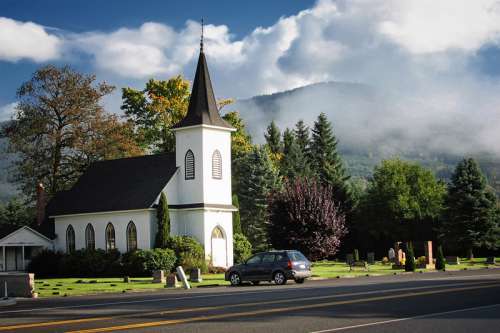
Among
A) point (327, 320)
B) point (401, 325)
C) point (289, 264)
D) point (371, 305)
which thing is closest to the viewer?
point (401, 325)

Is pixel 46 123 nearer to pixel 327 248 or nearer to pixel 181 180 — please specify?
pixel 181 180

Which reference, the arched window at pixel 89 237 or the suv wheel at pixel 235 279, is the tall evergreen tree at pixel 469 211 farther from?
the suv wheel at pixel 235 279

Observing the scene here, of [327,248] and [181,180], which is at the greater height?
[181,180]

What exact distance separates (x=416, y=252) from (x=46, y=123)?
3671 cm

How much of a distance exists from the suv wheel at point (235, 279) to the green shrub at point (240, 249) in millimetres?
19521

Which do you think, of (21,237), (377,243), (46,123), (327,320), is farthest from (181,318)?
(377,243)

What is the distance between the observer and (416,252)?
242 feet

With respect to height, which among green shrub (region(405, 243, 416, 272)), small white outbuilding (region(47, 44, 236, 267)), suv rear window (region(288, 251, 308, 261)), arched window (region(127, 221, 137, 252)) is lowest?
green shrub (region(405, 243, 416, 272))

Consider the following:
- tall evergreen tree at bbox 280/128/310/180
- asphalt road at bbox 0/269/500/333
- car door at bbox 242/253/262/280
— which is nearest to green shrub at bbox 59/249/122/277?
car door at bbox 242/253/262/280

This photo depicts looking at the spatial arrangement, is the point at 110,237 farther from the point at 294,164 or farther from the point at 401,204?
the point at 294,164

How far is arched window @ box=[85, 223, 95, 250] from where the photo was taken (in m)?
58.2

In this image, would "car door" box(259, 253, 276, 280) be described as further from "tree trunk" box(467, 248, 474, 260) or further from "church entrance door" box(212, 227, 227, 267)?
"tree trunk" box(467, 248, 474, 260)

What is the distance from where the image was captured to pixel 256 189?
7944 cm

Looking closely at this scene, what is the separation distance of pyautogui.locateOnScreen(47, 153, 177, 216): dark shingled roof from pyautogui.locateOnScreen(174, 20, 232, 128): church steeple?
148 inches
